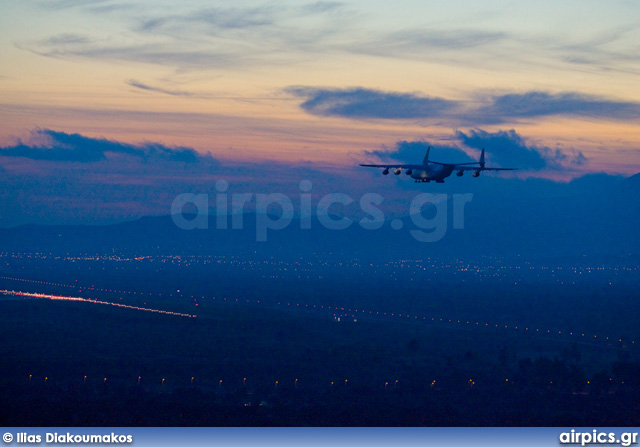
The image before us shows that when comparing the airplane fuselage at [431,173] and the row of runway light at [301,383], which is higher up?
the airplane fuselage at [431,173]

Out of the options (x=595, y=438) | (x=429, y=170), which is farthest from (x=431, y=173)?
(x=595, y=438)

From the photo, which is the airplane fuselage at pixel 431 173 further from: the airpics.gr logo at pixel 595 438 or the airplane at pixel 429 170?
the airpics.gr logo at pixel 595 438

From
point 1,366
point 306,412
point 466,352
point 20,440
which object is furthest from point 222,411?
point 466,352

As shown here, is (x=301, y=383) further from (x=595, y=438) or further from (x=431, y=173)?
(x=595, y=438)

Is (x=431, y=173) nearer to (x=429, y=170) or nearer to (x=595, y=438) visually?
(x=429, y=170)

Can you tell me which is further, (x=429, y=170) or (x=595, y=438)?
(x=429, y=170)

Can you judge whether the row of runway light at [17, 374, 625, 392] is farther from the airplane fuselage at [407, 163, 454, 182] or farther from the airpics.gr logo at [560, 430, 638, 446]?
the airpics.gr logo at [560, 430, 638, 446]

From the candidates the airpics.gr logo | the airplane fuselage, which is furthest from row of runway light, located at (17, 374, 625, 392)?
the airpics.gr logo

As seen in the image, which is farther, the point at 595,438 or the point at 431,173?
the point at 431,173

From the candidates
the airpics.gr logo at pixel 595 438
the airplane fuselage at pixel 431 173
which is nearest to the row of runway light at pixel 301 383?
the airplane fuselage at pixel 431 173

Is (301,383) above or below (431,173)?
below

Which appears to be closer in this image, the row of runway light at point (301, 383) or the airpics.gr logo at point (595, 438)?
the airpics.gr logo at point (595, 438)

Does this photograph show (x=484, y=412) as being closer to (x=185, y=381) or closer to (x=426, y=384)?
(x=426, y=384)
